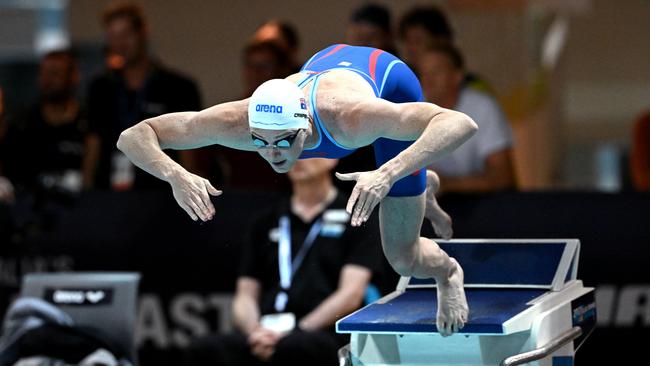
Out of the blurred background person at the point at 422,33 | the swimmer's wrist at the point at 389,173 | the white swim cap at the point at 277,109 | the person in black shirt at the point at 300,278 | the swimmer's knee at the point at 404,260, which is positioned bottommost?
the person in black shirt at the point at 300,278

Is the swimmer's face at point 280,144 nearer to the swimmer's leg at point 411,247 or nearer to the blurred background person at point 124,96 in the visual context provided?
the swimmer's leg at point 411,247

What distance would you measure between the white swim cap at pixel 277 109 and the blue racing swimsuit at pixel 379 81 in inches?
10.2

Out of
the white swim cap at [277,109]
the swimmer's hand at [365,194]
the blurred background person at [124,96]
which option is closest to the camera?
the swimmer's hand at [365,194]

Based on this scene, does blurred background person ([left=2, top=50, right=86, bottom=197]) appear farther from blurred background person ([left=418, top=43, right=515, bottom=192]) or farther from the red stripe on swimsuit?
the red stripe on swimsuit

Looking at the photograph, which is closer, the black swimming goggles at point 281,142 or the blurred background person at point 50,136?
the black swimming goggles at point 281,142

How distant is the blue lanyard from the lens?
6.80 metres

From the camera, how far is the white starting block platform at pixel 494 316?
490 cm

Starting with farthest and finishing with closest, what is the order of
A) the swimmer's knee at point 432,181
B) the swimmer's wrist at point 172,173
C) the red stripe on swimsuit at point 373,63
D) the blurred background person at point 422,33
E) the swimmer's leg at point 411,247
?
the blurred background person at point 422,33
the swimmer's knee at point 432,181
the swimmer's leg at point 411,247
the red stripe on swimsuit at point 373,63
the swimmer's wrist at point 172,173

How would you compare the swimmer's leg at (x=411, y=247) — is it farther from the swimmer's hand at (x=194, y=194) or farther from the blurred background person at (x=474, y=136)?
the blurred background person at (x=474, y=136)

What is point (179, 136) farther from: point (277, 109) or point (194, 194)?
point (277, 109)

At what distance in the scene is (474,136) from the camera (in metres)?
7.25

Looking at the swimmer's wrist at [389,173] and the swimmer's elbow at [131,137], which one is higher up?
the swimmer's elbow at [131,137]

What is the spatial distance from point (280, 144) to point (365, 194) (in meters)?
0.44

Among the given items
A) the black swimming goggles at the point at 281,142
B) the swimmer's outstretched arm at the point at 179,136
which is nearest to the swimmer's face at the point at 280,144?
the black swimming goggles at the point at 281,142
